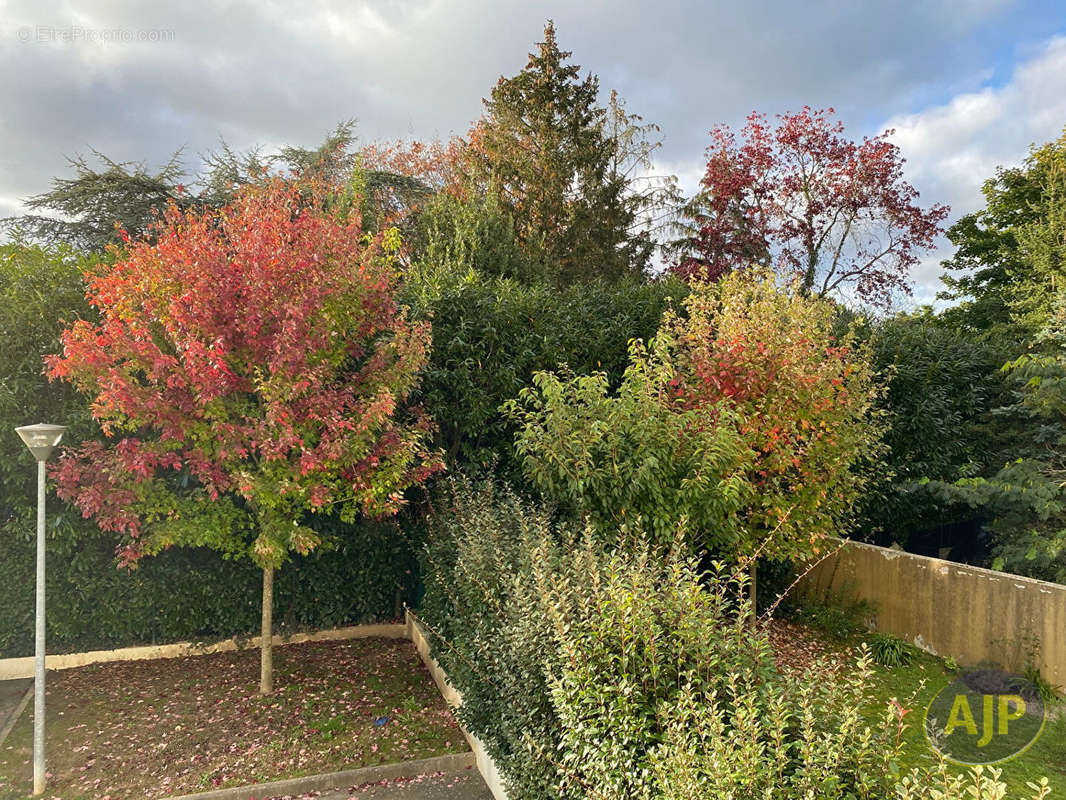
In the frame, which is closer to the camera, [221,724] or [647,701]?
[647,701]

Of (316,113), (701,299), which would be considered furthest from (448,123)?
(701,299)

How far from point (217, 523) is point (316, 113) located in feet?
47.9

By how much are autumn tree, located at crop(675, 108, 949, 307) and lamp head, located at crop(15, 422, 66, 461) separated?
1346 centimetres

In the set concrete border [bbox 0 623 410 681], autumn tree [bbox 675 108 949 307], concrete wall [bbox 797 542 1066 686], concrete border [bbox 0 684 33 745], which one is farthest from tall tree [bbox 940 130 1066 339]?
concrete border [bbox 0 684 33 745]

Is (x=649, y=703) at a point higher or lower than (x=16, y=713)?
higher

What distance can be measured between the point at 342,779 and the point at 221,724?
57.5 inches

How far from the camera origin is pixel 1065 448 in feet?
28.3

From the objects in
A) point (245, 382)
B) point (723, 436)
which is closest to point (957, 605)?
point (723, 436)

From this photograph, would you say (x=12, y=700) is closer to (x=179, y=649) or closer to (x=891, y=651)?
(x=179, y=649)

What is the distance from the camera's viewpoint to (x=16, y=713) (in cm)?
558

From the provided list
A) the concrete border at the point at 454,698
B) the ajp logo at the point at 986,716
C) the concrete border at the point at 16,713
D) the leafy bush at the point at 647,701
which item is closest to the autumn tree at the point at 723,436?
the leafy bush at the point at 647,701

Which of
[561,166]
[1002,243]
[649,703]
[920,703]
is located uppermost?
[561,166]

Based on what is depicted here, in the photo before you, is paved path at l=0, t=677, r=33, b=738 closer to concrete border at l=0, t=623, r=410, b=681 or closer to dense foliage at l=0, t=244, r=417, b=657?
concrete border at l=0, t=623, r=410, b=681

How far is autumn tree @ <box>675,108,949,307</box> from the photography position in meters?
15.4
